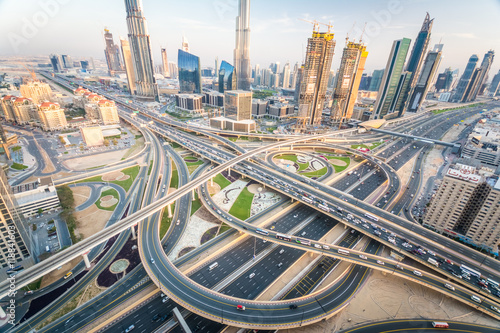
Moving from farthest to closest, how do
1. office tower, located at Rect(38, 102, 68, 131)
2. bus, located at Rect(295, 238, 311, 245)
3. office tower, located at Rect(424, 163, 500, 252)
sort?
office tower, located at Rect(38, 102, 68, 131)
bus, located at Rect(295, 238, 311, 245)
office tower, located at Rect(424, 163, 500, 252)

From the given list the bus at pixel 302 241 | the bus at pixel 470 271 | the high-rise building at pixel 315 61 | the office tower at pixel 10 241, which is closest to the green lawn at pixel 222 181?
the bus at pixel 302 241

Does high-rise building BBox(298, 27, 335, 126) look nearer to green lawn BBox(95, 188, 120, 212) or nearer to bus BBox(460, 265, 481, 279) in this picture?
bus BBox(460, 265, 481, 279)

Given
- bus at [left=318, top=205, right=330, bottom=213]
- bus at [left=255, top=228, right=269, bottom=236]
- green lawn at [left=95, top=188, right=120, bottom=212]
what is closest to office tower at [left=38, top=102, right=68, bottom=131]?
green lawn at [left=95, top=188, right=120, bottom=212]

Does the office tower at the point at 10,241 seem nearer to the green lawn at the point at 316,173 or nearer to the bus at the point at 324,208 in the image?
the bus at the point at 324,208

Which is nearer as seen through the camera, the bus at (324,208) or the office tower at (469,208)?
the office tower at (469,208)

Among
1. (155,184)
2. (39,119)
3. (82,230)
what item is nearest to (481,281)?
(155,184)

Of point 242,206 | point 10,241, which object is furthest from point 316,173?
point 10,241

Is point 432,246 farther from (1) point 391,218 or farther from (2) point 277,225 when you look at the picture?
(2) point 277,225
